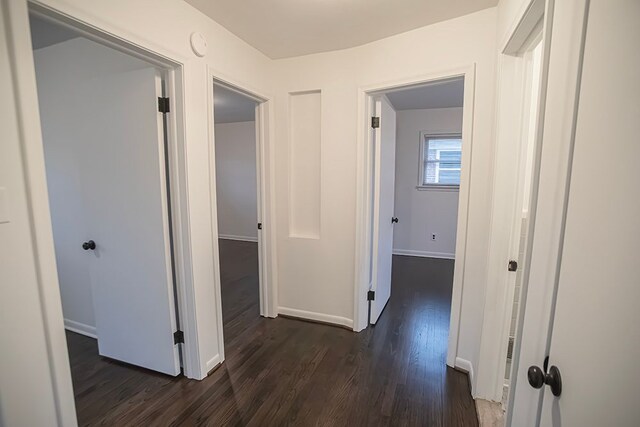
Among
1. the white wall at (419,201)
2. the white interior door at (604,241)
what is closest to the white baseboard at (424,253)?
the white wall at (419,201)

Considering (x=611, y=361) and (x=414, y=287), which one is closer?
(x=611, y=361)

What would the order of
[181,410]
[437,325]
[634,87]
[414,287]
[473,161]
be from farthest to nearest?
1. [414,287]
2. [437,325]
3. [473,161]
4. [181,410]
5. [634,87]

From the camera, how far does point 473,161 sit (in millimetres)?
1902

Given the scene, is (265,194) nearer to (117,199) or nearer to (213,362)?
(117,199)

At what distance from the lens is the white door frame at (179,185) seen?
1592 millimetres

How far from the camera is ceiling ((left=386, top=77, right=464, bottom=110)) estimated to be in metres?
3.63

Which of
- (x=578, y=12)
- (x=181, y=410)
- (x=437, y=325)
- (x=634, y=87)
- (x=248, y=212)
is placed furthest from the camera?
(x=248, y=212)

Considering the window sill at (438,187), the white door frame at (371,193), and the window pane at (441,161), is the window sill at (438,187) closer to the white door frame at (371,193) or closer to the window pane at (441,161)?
the window pane at (441,161)

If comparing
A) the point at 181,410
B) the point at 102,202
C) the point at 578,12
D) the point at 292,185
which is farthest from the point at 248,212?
the point at 578,12

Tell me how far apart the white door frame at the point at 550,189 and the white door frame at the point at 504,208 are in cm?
81

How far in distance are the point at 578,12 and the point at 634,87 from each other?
13.1 inches

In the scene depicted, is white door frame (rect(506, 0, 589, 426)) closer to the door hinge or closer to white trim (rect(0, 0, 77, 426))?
white trim (rect(0, 0, 77, 426))

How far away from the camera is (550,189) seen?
2.62 feet

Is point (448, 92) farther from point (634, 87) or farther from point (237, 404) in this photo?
point (237, 404)
